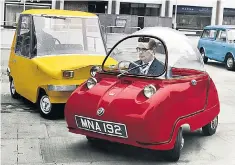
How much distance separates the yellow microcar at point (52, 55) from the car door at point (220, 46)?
9.43m

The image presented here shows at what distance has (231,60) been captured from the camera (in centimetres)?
1692

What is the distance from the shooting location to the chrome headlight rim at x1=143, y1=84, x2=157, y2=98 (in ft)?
17.8

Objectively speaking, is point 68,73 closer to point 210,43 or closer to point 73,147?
point 73,147

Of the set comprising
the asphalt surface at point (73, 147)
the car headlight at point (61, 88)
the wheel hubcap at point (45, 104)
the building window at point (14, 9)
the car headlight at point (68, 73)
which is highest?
the building window at point (14, 9)

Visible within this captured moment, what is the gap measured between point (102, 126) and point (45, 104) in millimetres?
2553

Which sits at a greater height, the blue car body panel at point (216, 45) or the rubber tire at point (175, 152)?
the blue car body panel at point (216, 45)

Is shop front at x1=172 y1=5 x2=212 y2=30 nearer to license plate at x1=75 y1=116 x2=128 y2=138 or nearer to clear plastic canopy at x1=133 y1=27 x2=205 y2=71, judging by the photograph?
clear plastic canopy at x1=133 y1=27 x2=205 y2=71

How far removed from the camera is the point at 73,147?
20.3 ft

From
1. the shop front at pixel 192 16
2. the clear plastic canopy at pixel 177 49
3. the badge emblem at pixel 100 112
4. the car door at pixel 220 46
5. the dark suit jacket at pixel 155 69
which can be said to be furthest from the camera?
the shop front at pixel 192 16

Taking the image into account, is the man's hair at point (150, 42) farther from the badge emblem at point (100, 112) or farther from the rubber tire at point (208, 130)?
the rubber tire at point (208, 130)

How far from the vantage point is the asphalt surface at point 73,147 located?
5664 millimetres

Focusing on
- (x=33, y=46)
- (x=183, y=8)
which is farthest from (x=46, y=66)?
(x=183, y=8)

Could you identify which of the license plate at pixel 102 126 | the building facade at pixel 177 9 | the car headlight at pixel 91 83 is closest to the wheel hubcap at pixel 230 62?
the car headlight at pixel 91 83

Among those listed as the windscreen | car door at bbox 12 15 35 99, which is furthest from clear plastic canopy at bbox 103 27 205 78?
car door at bbox 12 15 35 99
